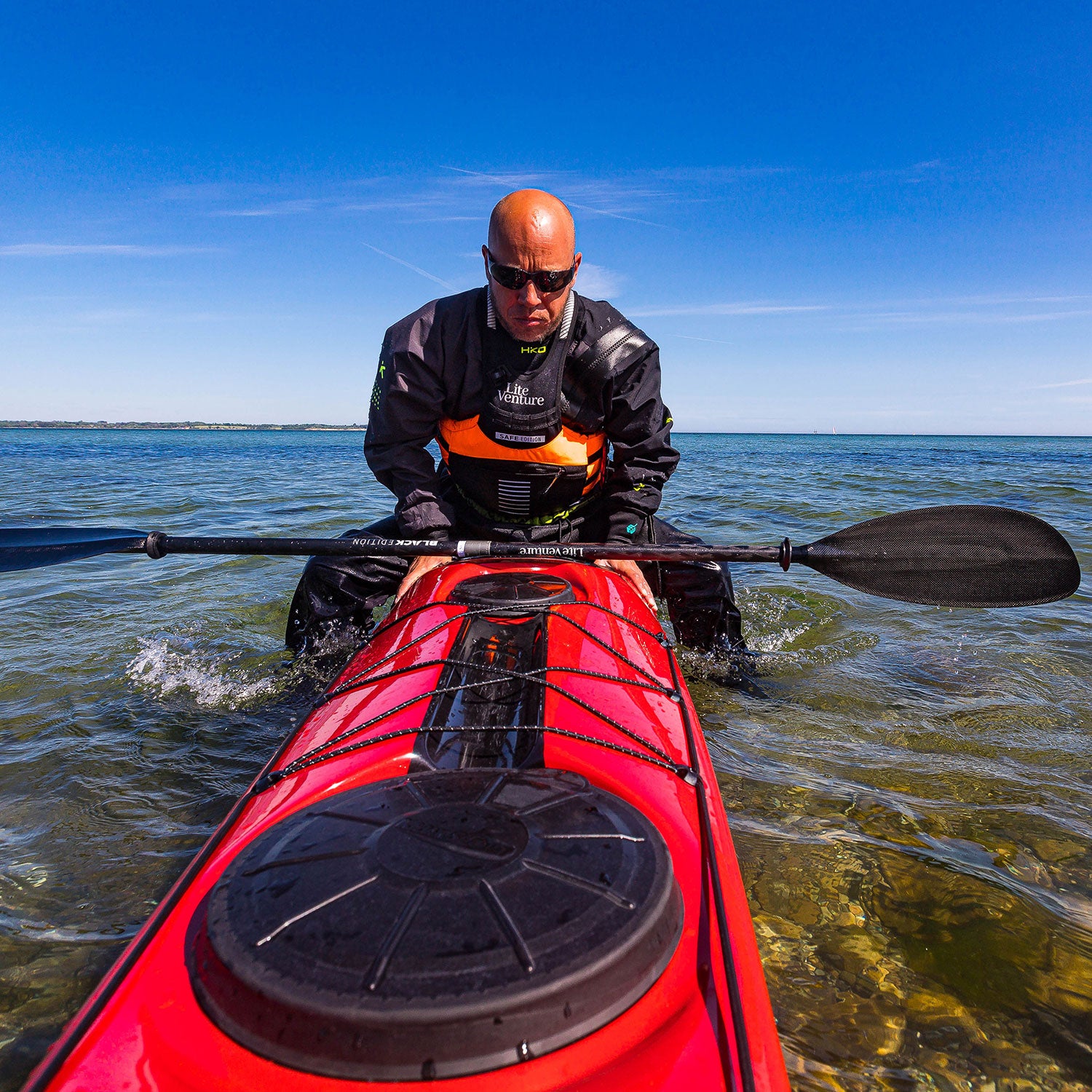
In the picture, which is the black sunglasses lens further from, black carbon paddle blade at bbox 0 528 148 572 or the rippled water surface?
the rippled water surface

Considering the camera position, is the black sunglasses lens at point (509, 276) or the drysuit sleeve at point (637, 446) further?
the drysuit sleeve at point (637, 446)

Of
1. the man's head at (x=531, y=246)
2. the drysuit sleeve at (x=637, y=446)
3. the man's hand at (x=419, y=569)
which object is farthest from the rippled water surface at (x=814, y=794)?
the man's head at (x=531, y=246)

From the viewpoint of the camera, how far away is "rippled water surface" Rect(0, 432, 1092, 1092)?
163cm

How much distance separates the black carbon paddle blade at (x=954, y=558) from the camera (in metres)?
2.90

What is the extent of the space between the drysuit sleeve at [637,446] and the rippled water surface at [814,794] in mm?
900

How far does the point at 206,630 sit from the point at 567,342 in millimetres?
2932

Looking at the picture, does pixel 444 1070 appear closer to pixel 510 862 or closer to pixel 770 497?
pixel 510 862

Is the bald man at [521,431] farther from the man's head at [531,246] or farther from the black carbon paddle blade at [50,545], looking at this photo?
the black carbon paddle blade at [50,545]

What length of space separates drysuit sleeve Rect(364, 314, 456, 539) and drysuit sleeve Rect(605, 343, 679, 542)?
0.83 meters

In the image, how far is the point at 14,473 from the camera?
53.2 feet

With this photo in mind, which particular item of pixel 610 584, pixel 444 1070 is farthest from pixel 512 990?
pixel 610 584

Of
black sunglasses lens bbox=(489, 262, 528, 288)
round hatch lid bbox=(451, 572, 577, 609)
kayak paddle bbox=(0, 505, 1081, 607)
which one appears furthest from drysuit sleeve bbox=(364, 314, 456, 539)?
round hatch lid bbox=(451, 572, 577, 609)

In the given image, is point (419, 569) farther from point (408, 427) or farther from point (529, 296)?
point (529, 296)

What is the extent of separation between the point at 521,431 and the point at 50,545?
6.87 ft
